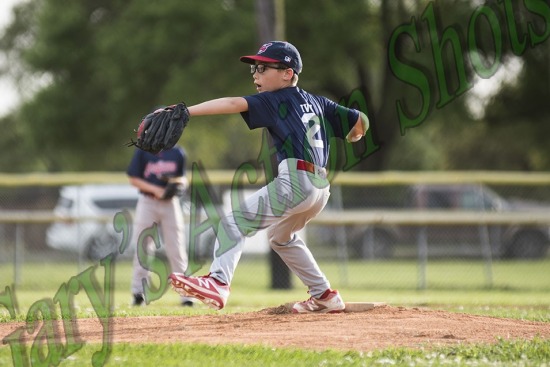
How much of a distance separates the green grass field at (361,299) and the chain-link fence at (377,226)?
0.50 ft

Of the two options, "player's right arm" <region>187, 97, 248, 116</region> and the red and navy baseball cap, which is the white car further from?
"player's right arm" <region>187, 97, 248, 116</region>

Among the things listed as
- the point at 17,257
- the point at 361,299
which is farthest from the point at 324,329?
the point at 17,257

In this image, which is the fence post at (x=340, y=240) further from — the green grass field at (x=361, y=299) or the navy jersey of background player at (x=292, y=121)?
the navy jersey of background player at (x=292, y=121)

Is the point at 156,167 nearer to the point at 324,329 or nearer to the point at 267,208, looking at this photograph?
the point at 267,208

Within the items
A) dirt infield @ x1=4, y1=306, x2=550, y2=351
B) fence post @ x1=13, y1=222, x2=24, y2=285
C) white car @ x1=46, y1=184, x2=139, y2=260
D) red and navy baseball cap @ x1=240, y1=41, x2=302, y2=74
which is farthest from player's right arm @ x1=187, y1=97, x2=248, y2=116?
fence post @ x1=13, y1=222, x2=24, y2=285

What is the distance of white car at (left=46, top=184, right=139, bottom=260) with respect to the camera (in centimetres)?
1518

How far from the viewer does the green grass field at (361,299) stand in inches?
218

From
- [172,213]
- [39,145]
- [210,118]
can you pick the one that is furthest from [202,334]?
[39,145]

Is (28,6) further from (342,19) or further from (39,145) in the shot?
(342,19)

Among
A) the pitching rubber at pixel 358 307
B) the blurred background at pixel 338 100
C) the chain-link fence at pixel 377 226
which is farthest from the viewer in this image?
the blurred background at pixel 338 100

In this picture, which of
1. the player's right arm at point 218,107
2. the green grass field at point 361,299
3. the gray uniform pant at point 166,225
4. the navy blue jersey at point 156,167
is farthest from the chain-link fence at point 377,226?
the player's right arm at point 218,107

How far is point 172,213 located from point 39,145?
2099 cm

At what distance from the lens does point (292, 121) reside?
6.60m

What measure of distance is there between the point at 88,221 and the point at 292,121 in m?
9.11
